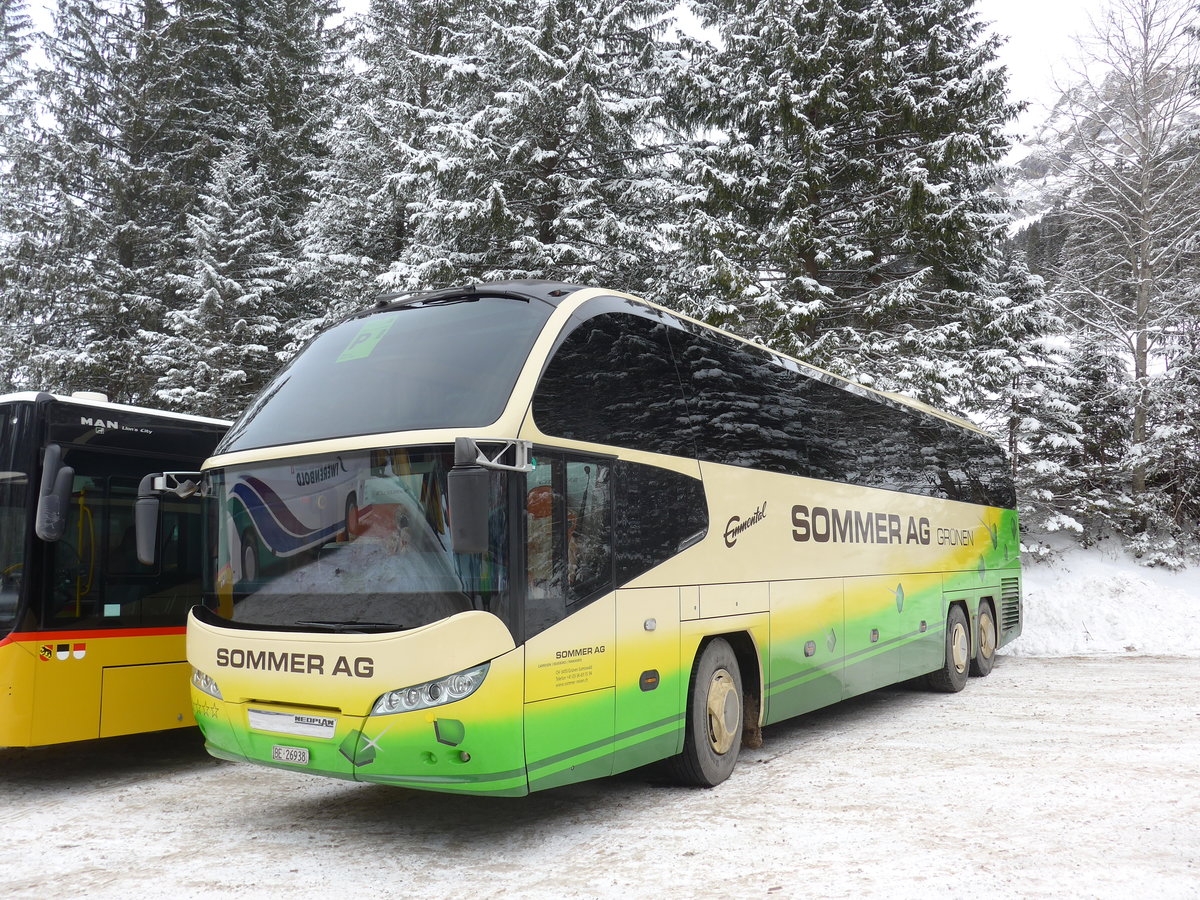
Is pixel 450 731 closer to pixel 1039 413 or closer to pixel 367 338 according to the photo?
pixel 367 338

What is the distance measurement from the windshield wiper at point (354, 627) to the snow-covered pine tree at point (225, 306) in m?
18.6

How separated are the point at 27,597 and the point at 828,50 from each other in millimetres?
17621

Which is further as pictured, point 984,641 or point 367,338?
point 984,641

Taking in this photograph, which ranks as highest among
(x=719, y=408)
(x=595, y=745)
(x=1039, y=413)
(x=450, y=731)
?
(x=1039, y=413)

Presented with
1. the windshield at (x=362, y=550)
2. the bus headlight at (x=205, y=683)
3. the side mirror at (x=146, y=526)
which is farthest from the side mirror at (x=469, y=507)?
the side mirror at (x=146, y=526)

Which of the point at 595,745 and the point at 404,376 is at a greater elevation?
the point at 404,376

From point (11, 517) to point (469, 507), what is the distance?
15.7 feet

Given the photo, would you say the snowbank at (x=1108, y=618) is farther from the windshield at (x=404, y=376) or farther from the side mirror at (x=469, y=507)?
the side mirror at (x=469, y=507)

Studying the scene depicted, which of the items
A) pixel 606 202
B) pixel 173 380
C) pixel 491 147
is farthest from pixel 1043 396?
pixel 173 380

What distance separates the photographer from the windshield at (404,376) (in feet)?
18.9

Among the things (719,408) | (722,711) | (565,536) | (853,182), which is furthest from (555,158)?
(565,536)

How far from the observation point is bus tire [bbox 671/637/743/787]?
726 cm

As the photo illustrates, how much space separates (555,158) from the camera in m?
20.1

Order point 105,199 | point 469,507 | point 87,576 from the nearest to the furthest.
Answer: point 469,507, point 87,576, point 105,199
